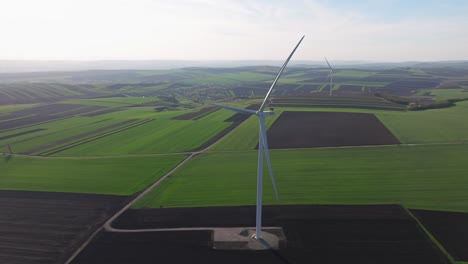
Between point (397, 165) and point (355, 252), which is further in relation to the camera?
point (397, 165)

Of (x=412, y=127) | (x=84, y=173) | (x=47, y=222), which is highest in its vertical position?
(x=412, y=127)

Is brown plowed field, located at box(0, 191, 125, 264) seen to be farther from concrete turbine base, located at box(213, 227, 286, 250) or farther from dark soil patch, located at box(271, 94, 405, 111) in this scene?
dark soil patch, located at box(271, 94, 405, 111)

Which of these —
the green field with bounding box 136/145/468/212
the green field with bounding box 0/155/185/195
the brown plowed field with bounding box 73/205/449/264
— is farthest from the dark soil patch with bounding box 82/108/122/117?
the brown plowed field with bounding box 73/205/449/264

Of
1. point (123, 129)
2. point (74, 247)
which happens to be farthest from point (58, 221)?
point (123, 129)

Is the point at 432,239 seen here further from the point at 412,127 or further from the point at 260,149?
the point at 412,127

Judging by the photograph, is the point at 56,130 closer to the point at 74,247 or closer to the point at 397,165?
the point at 74,247

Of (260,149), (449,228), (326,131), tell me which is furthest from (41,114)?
(449,228)
